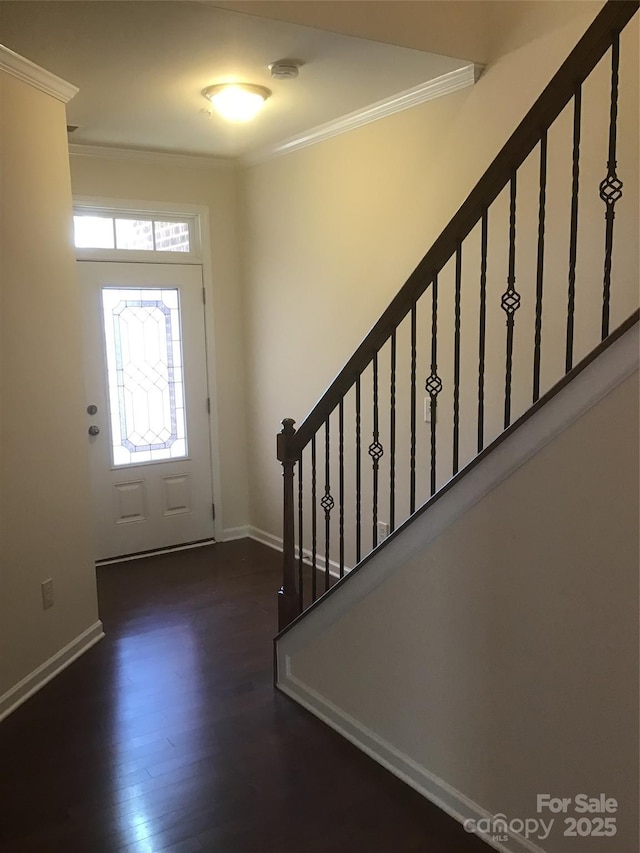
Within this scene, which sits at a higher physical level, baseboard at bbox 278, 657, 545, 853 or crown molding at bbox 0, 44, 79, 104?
crown molding at bbox 0, 44, 79, 104

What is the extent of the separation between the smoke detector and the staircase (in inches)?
42.5

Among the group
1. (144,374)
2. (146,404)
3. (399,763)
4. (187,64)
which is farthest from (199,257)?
(399,763)

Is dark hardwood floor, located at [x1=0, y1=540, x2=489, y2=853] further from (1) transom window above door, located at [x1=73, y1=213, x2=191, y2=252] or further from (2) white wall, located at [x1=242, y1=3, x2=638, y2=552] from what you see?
(1) transom window above door, located at [x1=73, y1=213, x2=191, y2=252]

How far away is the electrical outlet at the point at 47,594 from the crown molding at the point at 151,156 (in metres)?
2.68

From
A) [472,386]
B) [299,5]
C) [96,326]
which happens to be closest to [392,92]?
[299,5]

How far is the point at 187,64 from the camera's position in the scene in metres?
3.11

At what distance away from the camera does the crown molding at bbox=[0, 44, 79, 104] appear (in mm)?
2898

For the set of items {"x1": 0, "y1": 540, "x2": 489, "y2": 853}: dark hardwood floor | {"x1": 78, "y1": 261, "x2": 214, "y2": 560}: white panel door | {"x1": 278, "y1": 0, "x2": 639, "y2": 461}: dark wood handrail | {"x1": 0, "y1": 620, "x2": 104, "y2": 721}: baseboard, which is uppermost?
{"x1": 278, "y1": 0, "x2": 639, "y2": 461}: dark wood handrail

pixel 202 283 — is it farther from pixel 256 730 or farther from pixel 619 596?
pixel 619 596

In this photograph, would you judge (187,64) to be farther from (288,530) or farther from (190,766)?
(190,766)

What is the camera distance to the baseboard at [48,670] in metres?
3.04

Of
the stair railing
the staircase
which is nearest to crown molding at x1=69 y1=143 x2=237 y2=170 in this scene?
the stair railing

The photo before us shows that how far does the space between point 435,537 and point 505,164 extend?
111 cm

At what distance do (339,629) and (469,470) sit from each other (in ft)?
3.18
